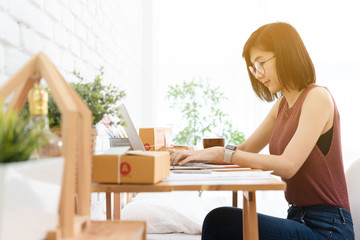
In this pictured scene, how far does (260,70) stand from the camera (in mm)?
1642

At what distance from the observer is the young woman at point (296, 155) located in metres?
1.28

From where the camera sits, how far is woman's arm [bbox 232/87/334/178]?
1.27 m

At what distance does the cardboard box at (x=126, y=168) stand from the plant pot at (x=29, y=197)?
0.31 m

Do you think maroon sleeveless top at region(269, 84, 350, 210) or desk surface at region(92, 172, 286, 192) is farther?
maroon sleeveless top at region(269, 84, 350, 210)

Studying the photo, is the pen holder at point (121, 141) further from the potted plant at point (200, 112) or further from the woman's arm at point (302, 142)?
the potted plant at point (200, 112)

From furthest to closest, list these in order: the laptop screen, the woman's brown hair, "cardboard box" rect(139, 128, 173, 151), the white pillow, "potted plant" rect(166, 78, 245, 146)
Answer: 1. "potted plant" rect(166, 78, 245, 146)
2. "cardboard box" rect(139, 128, 173, 151)
3. the white pillow
4. the woman's brown hair
5. the laptop screen

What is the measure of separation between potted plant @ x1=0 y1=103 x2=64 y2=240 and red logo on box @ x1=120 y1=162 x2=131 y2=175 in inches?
12.8

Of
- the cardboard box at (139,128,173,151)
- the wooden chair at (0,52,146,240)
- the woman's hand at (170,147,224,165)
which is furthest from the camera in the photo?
the cardboard box at (139,128,173,151)

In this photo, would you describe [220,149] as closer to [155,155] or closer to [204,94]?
[155,155]

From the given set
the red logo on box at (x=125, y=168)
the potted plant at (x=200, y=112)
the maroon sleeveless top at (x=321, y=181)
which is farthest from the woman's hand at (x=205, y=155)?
the potted plant at (x=200, y=112)

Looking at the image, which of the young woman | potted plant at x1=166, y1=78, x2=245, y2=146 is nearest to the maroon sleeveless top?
the young woman

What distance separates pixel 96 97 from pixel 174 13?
10.7 feet

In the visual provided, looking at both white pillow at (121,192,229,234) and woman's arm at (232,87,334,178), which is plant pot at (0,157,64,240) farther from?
white pillow at (121,192,229,234)

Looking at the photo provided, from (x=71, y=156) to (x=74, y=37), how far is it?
39.5 inches
